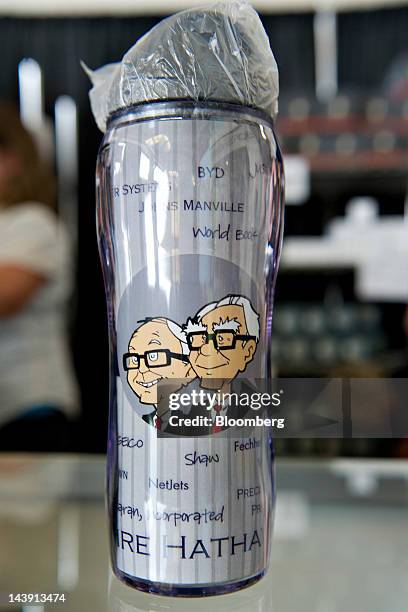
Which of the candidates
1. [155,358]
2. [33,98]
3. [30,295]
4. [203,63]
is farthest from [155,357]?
[33,98]

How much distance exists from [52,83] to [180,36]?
7.58 ft

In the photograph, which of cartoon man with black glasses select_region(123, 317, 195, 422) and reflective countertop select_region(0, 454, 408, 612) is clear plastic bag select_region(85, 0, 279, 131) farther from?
reflective countertop select_region(0, 454, 408, 612)

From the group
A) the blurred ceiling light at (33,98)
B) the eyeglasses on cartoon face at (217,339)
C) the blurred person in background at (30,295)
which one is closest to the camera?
the eyeglasses on cartoon face at (217,339)

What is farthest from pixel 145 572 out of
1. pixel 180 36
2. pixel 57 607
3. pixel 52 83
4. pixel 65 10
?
pixel 52 83

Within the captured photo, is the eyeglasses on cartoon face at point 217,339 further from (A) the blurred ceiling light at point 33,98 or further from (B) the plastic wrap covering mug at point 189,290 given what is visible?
(A) the blurred ceiling light at point 33,98

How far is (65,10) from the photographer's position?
2.09 metres

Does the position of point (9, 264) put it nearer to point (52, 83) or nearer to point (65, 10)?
point (65, 10)

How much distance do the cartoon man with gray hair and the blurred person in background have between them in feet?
2.05

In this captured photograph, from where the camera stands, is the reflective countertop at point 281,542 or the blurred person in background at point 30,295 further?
the blurred person in background at point 30,295

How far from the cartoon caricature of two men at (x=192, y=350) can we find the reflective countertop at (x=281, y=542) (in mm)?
106

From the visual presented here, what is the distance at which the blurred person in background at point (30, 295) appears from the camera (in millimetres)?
972

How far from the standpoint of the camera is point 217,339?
0.33m

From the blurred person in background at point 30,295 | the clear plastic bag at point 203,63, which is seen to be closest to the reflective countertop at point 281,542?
the clear plastic bag at point 203,63

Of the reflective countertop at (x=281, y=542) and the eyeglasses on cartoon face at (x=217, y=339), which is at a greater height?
the eyeglasses on cartoon face at (x=217, y=339)
